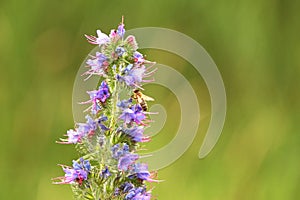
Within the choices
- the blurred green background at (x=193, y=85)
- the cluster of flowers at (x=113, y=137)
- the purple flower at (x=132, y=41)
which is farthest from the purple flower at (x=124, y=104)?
the blurred green background at (x=193, y=85)

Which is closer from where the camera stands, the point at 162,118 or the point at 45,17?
the point at 162,118

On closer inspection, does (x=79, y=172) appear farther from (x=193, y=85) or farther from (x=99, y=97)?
(x=193, y=85)

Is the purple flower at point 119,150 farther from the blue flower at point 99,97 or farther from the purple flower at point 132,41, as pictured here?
the purple flower at point 132,41

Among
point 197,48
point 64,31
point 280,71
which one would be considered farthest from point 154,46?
point 280,71

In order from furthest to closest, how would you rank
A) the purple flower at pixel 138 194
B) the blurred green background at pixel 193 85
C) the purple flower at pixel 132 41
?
the blurred green background at pixel 193 85, the purple flower at pixel 132 41, the purple flower at pixel 138 194

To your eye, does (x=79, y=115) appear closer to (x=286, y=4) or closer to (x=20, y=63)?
(x=20, y=63)

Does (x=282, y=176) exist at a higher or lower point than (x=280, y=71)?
lower
